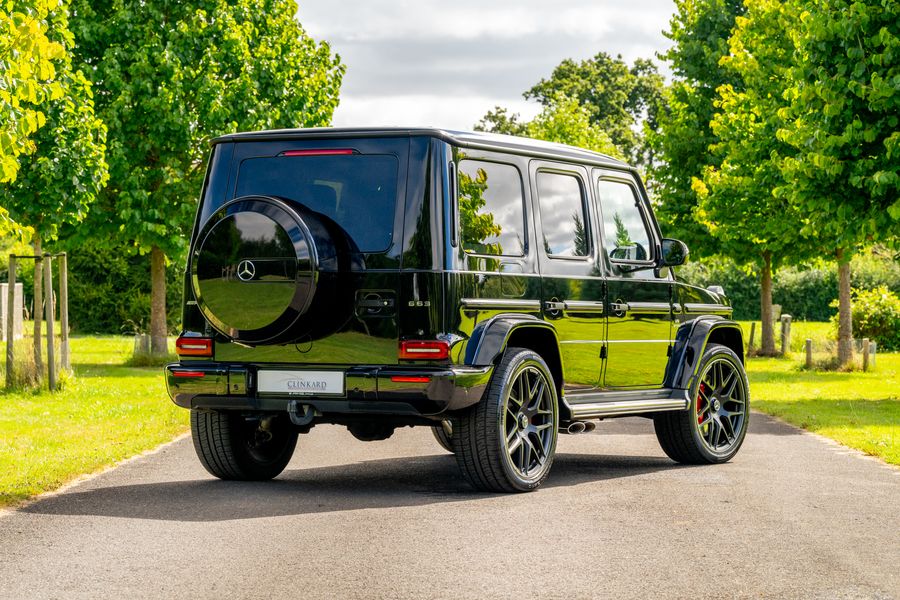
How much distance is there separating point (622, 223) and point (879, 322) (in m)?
26.9

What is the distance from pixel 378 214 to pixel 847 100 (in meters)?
9.66

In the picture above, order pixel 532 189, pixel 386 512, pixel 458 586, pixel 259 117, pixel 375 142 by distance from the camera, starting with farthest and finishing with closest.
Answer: pixel 259 117 → pixel 532 189 → pixel 375 142 → pixel 386 512 → pixel 458 586

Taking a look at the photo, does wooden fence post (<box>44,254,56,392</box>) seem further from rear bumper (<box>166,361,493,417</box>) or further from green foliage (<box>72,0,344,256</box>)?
rear bumper (<box>166,361,493,417</box>)

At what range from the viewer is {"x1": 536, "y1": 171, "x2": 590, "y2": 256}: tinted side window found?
10109mm

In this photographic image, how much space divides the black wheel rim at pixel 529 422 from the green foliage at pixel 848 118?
26.9 feet

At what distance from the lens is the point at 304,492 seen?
379 inches

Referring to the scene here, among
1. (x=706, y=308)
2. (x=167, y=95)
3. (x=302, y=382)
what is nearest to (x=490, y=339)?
(x=302, y=382)

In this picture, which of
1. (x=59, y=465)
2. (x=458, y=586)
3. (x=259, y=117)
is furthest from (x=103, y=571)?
(x=259, y=117)

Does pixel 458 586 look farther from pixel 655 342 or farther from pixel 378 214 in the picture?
pixel 655 342

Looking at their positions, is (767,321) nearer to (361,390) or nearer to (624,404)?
(624,404)

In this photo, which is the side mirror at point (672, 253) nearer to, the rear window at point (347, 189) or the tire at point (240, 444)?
the rear window at point (347, 189)

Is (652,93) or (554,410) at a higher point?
(652,93)

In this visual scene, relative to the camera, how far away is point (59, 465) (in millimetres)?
11047

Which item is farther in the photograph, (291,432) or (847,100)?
(847,100)
